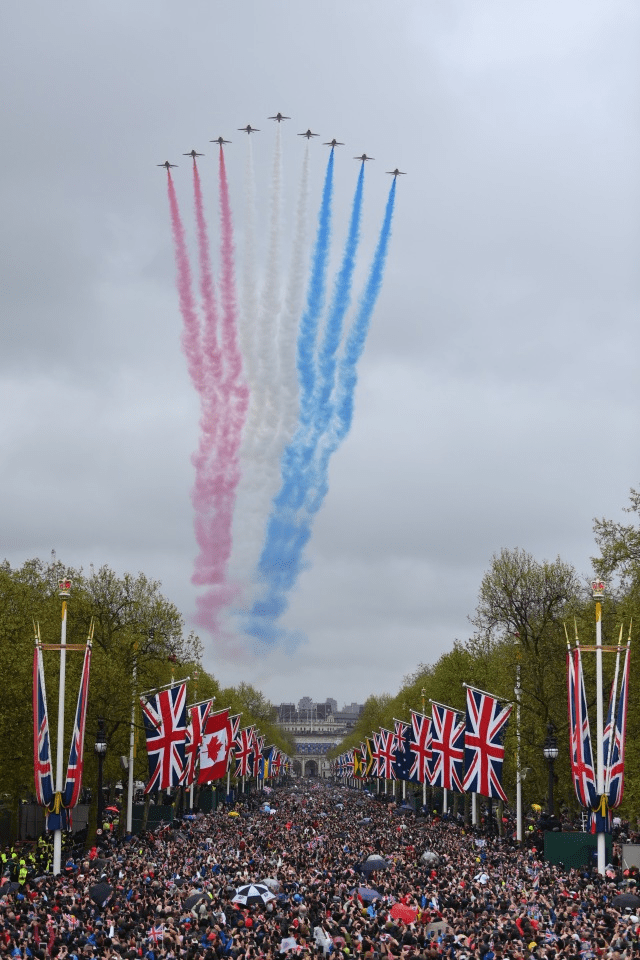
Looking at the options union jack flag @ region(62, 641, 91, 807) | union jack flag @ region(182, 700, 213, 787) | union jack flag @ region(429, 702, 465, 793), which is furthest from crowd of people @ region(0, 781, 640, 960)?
union jack flag @ region(182, 700, 213, 787)

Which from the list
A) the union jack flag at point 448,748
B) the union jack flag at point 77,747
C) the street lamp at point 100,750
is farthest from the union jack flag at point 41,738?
the union jack flag at point 448,748

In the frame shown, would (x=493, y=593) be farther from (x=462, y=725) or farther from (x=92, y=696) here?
(x=92, y=696)

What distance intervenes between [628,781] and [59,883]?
21.9 metres

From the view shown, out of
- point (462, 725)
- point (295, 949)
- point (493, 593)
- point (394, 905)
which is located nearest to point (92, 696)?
point (462, 725)

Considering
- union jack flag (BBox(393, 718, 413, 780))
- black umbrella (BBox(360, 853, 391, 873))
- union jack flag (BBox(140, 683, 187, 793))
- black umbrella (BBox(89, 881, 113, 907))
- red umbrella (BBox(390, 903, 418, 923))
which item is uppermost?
union jack flag (BBox(140, 683, 187, 793))

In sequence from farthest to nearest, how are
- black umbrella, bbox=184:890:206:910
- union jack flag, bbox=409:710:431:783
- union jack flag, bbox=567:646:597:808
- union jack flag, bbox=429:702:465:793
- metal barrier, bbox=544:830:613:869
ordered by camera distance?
union jack flag, bbox=409:710:431:783, union jack flag, bbox=429:702:465:793, metal barrier, bbox=544:830:613:869, union jack flag, bbox=567:646:597:808, black umbrella, bbox=184:890:206:910

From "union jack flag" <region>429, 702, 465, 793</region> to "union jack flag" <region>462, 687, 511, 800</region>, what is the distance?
4242 millimetres

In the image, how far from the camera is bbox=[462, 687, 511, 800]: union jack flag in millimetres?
47094

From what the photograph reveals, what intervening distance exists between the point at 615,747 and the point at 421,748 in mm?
26840

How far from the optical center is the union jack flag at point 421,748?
60000 mm

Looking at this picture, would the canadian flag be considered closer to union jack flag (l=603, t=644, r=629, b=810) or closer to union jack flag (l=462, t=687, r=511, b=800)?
union jack flag (l=462, t=687, r=511, b=800)

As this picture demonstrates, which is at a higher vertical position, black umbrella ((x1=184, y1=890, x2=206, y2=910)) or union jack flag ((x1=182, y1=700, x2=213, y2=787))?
union jack flag ((x1=182, y1=700, x2=213, y2=787))

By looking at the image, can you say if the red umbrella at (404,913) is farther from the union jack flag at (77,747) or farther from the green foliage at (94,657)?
the green foliage at (94,657)

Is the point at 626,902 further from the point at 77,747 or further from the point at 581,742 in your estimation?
the point at 77,747
